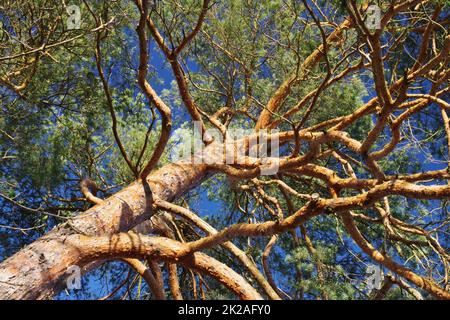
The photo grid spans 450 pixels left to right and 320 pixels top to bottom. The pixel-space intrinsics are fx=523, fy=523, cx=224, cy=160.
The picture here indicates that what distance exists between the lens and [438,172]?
3107mm

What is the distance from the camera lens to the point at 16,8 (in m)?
4.24

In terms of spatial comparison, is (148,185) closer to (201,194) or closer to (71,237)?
(71,237)

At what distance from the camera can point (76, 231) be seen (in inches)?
124

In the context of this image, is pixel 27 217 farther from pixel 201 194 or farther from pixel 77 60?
pixel 201 194

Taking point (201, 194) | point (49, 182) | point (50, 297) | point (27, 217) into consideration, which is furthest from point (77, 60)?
point (50, 297)

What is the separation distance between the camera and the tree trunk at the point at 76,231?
274 cm

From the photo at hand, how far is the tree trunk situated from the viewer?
8.98 feet

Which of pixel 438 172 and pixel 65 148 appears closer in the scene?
pixel 438 172

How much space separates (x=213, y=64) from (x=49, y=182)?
2126mm

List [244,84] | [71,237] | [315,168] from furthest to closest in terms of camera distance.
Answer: [244,84] < [315,168] < [71,237]
